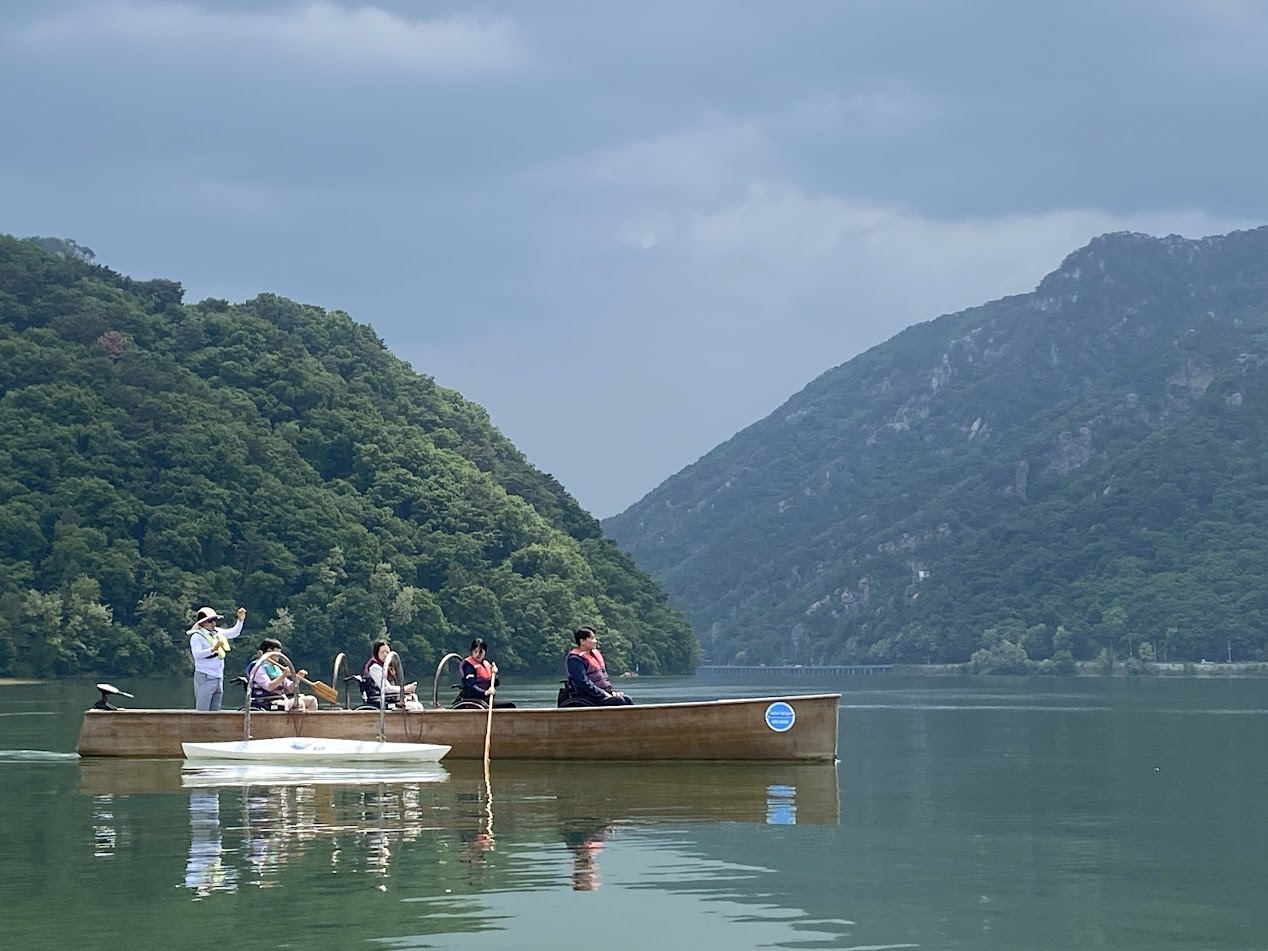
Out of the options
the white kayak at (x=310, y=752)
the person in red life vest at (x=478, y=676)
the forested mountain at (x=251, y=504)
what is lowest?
the white kayak at (x=310, y=752)

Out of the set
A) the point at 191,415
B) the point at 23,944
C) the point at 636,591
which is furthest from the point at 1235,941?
the point at 636,591

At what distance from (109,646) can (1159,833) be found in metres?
83.2

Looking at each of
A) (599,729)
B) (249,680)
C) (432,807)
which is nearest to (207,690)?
(249,680)

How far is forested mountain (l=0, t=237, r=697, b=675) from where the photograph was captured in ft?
332

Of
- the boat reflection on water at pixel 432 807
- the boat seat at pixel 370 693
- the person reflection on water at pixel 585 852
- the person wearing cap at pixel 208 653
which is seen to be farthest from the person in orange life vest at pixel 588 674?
the person reflection on water at pixel 585 852

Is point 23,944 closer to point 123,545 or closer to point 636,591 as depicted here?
point 123,545

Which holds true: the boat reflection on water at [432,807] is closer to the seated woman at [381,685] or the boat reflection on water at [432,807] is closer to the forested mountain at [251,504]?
the seated woman at [381,685]

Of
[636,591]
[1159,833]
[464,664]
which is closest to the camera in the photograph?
[1159,833]

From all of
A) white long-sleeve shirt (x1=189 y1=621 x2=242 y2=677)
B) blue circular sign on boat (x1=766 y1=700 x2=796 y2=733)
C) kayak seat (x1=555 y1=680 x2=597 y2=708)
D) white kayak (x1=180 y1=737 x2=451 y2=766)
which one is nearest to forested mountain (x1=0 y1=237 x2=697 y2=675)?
white long-sleeve shirt (x1=189 y1=621 x2=242 y2=677)

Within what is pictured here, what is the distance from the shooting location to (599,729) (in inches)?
1123

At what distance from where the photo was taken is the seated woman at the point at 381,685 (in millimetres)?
29672

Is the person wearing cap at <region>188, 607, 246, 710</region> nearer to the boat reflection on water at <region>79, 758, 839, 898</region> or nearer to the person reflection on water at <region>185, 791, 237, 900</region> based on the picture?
the boat reflection on water at <region>79, 758, 839, 898</region>

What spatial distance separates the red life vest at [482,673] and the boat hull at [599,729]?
3.49ft

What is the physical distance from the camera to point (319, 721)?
29.0 m
